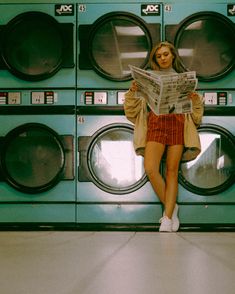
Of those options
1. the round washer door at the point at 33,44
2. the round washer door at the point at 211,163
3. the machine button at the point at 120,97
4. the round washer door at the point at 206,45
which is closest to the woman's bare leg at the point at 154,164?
the round washer door at the point at 211,163

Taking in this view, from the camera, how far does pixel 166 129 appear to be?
110 inches

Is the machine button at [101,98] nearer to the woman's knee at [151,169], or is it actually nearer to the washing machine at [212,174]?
the woman's knee at [151,169]

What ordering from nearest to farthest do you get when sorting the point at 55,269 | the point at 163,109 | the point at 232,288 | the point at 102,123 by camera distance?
the point at 232,288 < the point at 55,269 < the point at 163,109 < the point at 102,123

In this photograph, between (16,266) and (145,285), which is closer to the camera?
(145,285)

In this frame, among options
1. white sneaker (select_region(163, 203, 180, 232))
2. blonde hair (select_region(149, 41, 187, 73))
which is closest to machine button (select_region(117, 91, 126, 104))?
blonde hair (select_region(149, 41, 187, 73))

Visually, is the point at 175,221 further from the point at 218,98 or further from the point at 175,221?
the point at 218,98

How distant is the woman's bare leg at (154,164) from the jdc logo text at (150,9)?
95 centimetres

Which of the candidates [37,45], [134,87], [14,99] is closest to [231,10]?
[134,87]

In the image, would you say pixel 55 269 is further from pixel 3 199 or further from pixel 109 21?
pixel 109 21

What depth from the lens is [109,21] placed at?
3098 millimetres

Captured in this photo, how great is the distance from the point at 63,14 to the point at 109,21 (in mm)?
331

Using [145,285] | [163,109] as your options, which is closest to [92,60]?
[163,109]

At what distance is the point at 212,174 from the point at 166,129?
0.51 meters

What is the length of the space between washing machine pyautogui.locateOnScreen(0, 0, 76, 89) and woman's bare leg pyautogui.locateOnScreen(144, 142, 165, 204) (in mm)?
746
